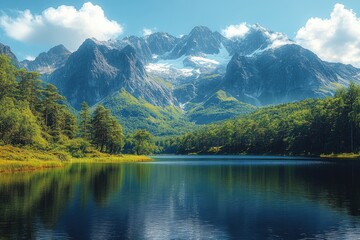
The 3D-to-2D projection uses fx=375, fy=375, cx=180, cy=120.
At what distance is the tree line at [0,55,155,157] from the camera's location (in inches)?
4469

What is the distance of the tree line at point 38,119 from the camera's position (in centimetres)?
11350

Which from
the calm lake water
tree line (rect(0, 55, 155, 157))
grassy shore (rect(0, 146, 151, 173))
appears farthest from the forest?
the calm lake water

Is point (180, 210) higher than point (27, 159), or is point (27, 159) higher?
point (27, 159)

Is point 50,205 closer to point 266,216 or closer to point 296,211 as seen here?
point 266,216

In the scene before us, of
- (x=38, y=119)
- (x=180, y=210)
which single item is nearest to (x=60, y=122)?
(x=38, y=119)

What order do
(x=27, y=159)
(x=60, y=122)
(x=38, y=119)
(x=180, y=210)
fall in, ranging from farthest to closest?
(x=60, y=122)
(x=38, y=119)
(x=27, y=159)
(x=180, y=210)

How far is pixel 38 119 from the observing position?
152 m

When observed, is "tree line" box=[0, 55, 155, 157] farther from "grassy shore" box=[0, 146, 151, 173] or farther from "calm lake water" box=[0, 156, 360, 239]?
"calm lake water" box=[0, 156, 360, 239]

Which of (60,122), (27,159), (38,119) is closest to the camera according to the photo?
(27,159)

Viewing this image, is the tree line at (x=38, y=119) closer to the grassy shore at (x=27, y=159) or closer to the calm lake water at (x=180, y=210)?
the grassy shore at (x=27, y=159)

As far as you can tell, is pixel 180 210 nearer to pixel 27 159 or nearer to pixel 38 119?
pixel 27 159

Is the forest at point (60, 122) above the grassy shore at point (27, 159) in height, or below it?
above

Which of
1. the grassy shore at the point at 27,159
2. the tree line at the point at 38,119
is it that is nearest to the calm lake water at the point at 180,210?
the grassy shore at the point at 27,159

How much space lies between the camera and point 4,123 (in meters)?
109
